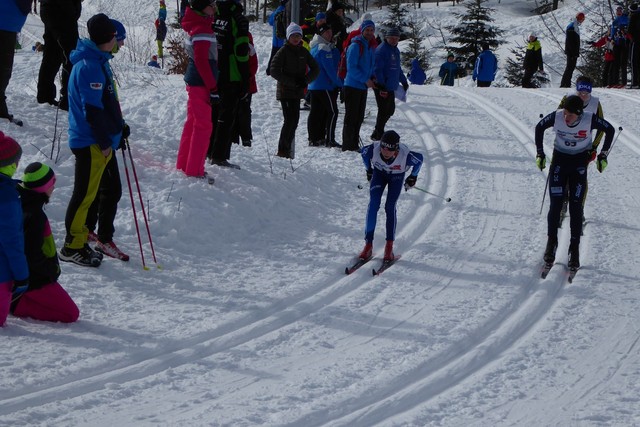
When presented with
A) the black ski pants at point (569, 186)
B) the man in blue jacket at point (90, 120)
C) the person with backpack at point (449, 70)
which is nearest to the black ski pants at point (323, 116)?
the black ski pants at point (569, 186)

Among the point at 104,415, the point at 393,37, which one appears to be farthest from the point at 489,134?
the point at 104,415

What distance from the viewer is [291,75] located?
36.8ft

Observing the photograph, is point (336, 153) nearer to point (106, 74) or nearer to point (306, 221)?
point (306, 221)

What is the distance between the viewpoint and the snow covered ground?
16.9 ft

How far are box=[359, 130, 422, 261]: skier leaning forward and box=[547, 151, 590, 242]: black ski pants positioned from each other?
1.55m

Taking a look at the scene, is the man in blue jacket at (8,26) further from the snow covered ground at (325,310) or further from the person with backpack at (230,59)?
the person with backpack at (230,59)

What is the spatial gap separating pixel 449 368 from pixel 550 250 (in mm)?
2949

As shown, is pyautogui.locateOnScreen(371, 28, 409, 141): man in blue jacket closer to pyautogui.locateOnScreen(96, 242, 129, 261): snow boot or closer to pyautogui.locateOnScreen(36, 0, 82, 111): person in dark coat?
pyautogui.locateOnScreen(36, 0, 82, 111): person in dark coat

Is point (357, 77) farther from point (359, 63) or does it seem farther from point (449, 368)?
point (449, 368)

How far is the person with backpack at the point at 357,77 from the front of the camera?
1185 cm

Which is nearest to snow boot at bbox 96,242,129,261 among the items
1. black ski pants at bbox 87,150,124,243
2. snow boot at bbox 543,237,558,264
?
black ski pants at bbox 87,150,124,243

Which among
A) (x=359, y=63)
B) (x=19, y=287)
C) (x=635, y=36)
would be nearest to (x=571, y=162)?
(x=359, y=63)

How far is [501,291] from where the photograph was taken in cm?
741

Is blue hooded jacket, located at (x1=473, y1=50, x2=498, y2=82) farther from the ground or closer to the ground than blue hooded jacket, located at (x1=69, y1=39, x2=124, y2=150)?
farther from the ground
